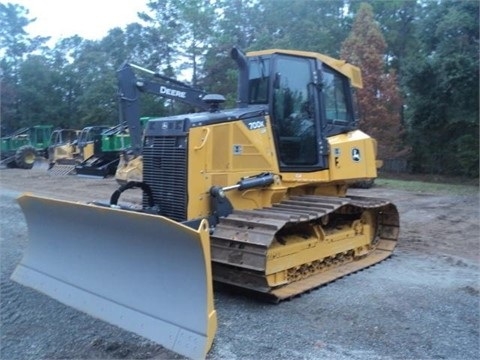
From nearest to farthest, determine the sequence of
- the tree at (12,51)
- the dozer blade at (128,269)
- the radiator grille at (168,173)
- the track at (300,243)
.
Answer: the dozer blade at (128,269) → the track at (300,243) → the radiator grille at (168,173) → the tree at (12,51)

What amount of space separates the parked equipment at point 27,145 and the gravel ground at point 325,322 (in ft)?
62.4

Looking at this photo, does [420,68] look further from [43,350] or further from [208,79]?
[43,350]

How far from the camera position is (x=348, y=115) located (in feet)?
22.5

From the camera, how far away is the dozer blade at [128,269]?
364 cm

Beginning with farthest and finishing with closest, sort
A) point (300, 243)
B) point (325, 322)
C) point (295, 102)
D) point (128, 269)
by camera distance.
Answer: point (295, 102)
point (300, 243)
point (325, 322)
point (128, 269)

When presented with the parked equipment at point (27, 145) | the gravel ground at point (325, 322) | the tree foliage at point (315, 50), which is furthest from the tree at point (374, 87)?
the gravel ground at point (325, 322)

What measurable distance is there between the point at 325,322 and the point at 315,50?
2246 cm

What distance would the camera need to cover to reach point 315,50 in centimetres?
2541

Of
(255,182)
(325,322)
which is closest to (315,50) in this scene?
(255,182)

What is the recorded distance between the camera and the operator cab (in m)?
5.87

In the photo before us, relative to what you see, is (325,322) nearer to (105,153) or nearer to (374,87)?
(105,153)

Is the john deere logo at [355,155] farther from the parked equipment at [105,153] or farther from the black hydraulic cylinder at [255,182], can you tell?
the parked equipment at [105,153]

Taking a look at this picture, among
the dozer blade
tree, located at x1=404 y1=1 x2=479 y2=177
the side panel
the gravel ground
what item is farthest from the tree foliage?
the dozer blade

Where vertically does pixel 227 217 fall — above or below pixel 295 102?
below
